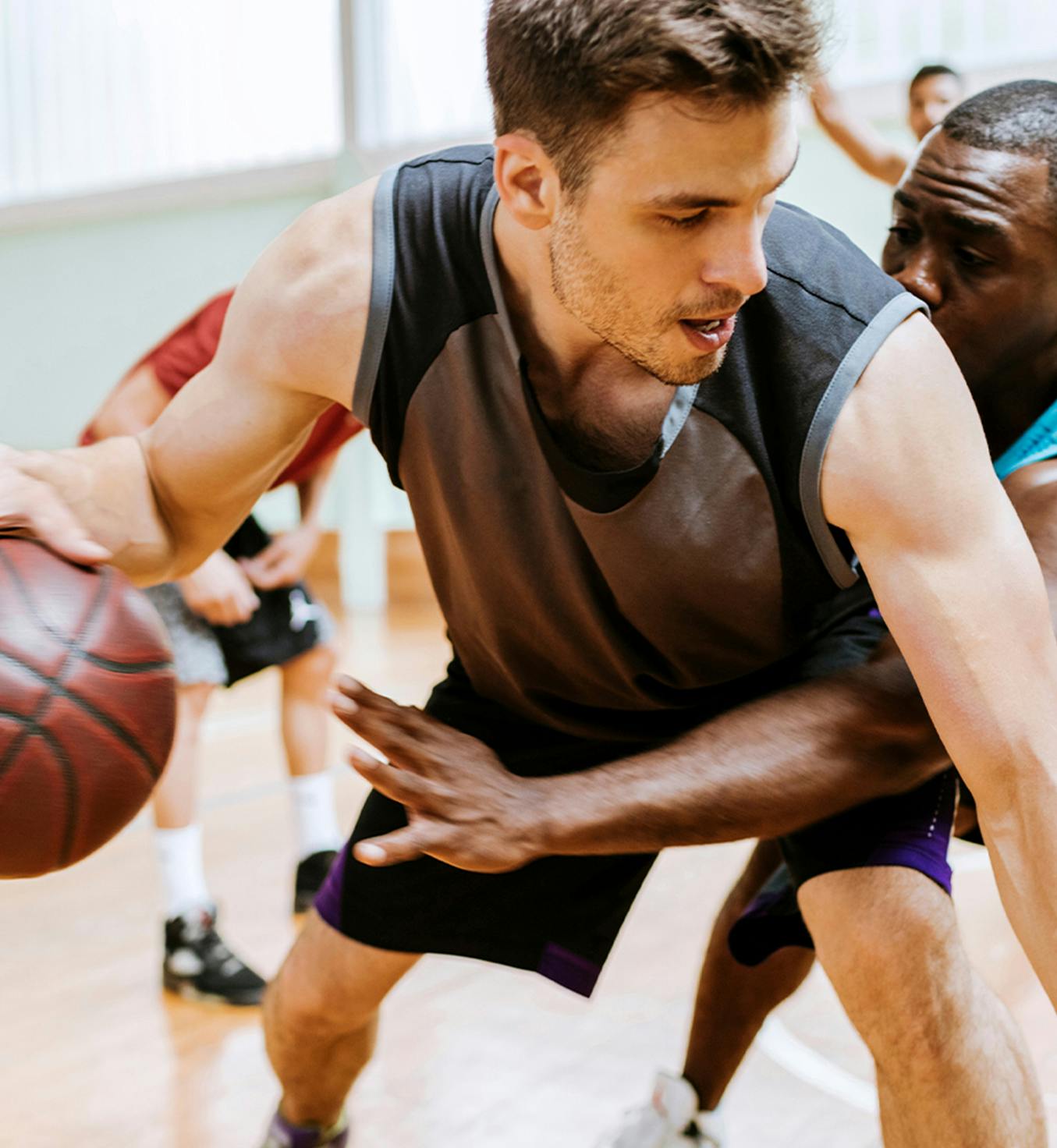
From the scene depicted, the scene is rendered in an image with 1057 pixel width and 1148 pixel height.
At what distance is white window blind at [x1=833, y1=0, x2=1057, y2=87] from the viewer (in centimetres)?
533

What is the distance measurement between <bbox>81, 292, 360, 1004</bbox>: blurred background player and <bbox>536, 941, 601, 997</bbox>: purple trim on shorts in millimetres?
991

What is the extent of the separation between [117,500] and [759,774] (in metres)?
0.81

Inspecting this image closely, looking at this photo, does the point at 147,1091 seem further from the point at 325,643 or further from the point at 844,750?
the point at 844,750

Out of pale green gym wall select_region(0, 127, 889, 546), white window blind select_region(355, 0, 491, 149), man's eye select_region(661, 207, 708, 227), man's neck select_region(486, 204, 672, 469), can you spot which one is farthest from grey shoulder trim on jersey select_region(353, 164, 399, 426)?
white window blind select_region(355, 0, 491, 149)

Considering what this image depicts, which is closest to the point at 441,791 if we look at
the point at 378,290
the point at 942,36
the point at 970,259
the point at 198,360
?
the point at 378,290

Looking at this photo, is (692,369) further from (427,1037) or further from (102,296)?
(102,296)

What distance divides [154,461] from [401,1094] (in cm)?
112

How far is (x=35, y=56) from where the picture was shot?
7.75 m

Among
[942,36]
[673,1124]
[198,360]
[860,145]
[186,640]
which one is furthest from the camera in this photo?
[942,36]

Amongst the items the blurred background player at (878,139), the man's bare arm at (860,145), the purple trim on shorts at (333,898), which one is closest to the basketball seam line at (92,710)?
the purple trim on shorts at (333,898)

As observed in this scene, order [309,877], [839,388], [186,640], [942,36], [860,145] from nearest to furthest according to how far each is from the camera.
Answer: [839,388], [186,640], [309,877], [860,145], [942,36]

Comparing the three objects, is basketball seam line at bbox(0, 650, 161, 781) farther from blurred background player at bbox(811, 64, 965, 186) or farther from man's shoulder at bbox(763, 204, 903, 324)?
blurred background player at bbox(811, 64, 965, 186)

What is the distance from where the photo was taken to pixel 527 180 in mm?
1371

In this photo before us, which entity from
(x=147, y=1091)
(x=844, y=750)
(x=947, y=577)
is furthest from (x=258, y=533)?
(x=947, y=577)
